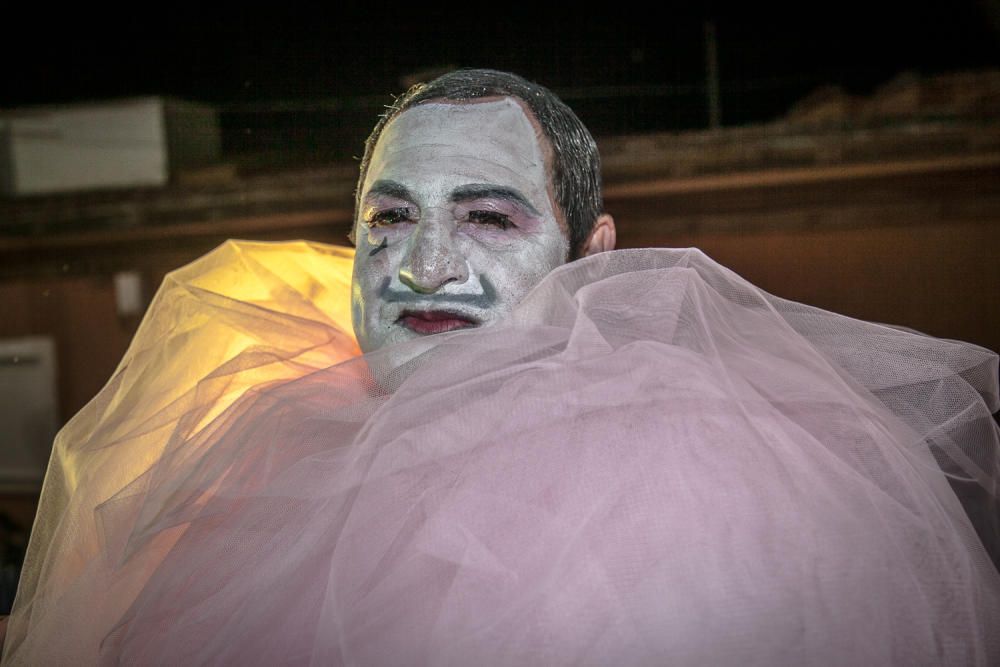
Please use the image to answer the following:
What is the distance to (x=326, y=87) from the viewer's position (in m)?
2.13

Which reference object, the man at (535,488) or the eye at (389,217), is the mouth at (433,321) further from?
the eye at (389,217)

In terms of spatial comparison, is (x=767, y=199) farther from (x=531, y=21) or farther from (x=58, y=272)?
(x=58, y=272)

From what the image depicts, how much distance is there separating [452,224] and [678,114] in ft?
5.06

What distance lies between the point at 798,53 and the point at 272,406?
1996 mm

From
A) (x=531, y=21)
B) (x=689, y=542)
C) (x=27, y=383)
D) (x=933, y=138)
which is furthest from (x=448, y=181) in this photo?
(x=27, y=383)

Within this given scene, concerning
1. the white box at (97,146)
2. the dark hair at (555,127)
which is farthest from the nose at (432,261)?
the white box at (97,146)

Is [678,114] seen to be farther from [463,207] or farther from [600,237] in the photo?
[463,207]

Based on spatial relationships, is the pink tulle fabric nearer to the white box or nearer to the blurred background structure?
the blurred background structure

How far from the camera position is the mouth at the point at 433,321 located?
1.04 metres

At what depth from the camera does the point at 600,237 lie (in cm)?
129

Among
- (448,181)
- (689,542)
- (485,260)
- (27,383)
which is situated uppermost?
(448,181)

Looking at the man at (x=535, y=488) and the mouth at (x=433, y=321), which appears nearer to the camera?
the man at (x=535, y=488)

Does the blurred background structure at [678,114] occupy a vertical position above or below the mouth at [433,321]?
above

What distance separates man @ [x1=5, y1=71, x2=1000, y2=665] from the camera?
683 mm
